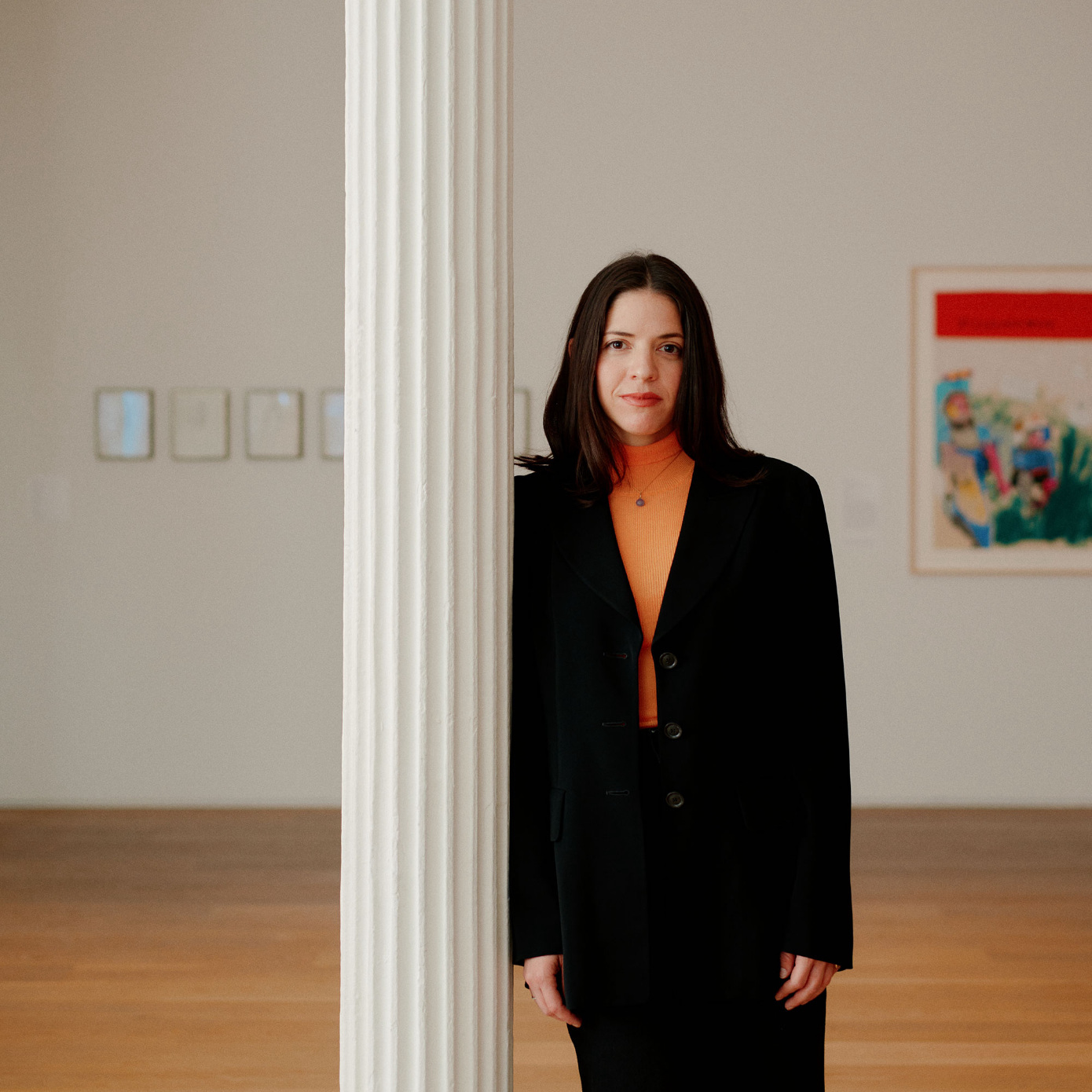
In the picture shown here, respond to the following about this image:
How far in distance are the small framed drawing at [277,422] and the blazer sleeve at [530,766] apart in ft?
13.3

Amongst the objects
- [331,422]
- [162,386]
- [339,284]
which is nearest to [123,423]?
[162,386]

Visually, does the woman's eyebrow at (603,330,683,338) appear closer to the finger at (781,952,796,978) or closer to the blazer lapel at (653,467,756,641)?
the blazer lapel at (653,467,756,641)

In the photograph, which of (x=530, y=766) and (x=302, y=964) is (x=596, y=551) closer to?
(x=530, y=766)

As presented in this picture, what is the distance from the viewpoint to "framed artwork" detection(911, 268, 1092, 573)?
5223 mm

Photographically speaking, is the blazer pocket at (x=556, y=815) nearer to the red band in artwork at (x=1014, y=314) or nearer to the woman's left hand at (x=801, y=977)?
the woman's left hand at (x=801, y=977)

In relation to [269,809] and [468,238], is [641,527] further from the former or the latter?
[269,809]

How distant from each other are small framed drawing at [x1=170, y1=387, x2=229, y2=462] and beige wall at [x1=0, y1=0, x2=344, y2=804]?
5 centimetres

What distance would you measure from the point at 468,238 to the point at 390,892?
79cm

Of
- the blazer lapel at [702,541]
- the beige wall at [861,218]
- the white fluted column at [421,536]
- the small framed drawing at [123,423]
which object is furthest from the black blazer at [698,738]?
the small framed drawing at [123,423]

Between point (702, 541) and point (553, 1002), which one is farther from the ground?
point (702, 541)

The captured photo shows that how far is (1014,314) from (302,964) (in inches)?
169

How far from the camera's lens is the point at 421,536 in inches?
50.6

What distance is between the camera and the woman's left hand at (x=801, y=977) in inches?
55.1

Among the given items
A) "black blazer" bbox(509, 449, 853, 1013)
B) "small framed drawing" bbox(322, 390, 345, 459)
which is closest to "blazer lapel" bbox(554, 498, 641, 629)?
"black blazer" bbox(509, 449, 853, 1013)
